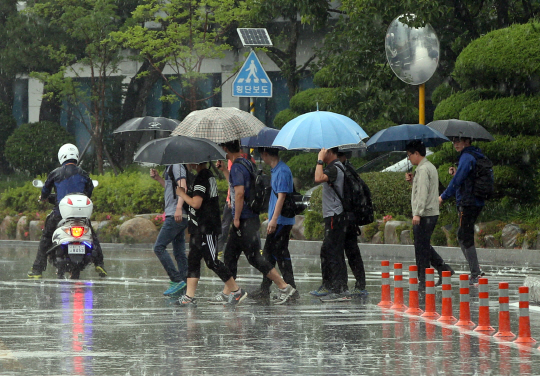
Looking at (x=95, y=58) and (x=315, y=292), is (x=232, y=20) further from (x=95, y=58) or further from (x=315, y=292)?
(x=315, y=292)

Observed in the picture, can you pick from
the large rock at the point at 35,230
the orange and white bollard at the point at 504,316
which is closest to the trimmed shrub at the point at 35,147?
the large rock at the point at 35,230

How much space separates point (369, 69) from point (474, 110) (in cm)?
422

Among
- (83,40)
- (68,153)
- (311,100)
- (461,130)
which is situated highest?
(83,40)

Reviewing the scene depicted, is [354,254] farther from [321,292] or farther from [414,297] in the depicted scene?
[414,297]

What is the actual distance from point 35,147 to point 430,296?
90.1 ft

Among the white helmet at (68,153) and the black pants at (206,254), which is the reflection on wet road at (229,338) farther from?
the white helmet at (68,153)

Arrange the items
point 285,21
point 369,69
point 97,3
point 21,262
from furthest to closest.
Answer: point 285,21
point 97,3
point 369,69
point 21,262

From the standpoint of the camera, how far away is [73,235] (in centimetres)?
1421

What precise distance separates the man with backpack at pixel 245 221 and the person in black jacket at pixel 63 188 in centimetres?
376

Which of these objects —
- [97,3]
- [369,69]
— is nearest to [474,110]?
[369,69]

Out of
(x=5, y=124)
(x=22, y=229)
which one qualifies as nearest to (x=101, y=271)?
(x=22, y=229)

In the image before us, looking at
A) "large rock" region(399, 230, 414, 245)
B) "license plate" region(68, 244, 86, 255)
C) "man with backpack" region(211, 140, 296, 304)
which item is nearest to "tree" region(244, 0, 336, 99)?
"large rock" region(399, 230, 414, 245)

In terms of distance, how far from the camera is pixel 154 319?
10.2 meters

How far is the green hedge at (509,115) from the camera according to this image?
18359 mm
